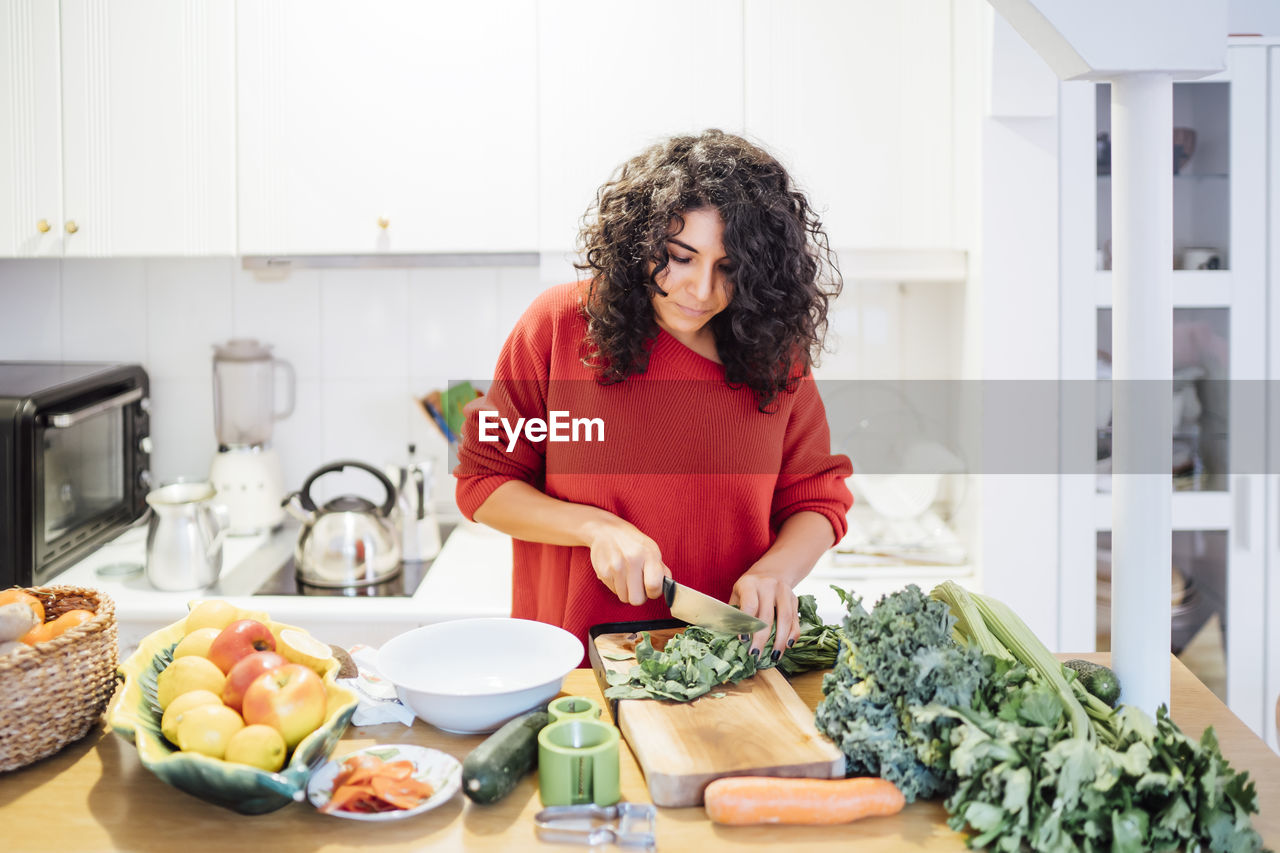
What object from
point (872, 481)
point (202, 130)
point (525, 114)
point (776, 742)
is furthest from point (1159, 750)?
point (202, 130)

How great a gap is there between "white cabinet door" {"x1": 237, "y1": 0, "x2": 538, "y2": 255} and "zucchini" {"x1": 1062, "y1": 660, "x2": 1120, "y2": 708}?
1.50m

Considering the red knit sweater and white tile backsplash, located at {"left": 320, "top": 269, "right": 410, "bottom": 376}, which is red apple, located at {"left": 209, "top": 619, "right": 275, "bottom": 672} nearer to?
the red knit sweater

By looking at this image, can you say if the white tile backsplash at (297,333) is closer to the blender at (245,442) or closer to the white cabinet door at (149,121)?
the blender at (245,442)

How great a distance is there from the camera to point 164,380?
8.56 feet

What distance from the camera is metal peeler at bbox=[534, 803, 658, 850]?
2.79 ft

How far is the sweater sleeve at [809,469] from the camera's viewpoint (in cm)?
154

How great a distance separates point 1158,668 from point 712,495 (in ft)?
2.05

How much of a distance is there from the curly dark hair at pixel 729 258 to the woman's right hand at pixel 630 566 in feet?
0.98

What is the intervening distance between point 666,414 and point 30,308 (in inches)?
74.3

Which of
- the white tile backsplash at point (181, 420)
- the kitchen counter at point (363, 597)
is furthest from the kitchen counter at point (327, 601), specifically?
the white tile backsplash at point (181, 420)

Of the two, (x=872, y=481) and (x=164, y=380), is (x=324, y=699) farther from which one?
(x=164, y=380)

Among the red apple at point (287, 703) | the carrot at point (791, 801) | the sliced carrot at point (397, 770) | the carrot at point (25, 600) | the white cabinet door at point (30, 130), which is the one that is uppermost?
the white cabinet door at point (30, 130)

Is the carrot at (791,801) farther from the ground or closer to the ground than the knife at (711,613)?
closer to the ground

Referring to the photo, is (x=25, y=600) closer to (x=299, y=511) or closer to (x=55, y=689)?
(x=55, y=689)
